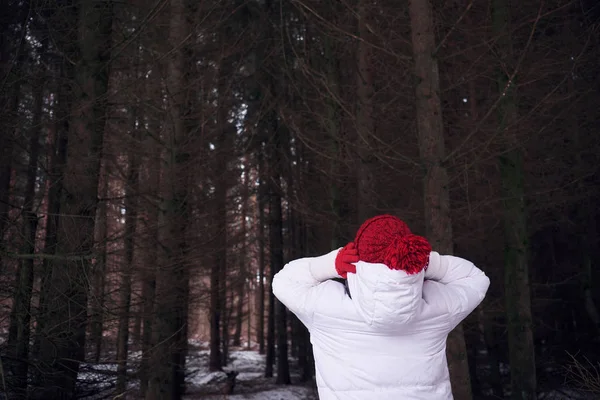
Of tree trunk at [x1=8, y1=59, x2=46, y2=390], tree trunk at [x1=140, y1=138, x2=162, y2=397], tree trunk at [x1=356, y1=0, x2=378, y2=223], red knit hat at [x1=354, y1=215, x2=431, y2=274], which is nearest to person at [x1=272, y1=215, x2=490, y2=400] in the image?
red knit hat at [x1=354, y1=215, x2=431, y2=274]

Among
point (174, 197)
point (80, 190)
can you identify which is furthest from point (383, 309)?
point (174, 197)

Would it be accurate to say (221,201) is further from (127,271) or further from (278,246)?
(127,271)

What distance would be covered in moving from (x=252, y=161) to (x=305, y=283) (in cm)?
1525

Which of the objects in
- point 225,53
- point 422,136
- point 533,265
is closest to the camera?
point 422,136

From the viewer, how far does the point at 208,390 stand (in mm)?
16047

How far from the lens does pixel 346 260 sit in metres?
2.32

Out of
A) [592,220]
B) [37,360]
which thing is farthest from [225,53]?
[592,220]

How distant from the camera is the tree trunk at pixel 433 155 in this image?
5.47 m

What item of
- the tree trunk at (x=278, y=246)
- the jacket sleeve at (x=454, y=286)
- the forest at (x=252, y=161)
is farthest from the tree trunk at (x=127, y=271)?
the tree trunk at (x=278, y=246)

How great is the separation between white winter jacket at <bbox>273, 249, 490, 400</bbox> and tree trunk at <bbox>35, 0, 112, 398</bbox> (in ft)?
10.7

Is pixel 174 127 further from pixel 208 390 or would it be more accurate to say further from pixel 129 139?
pixel 208 390

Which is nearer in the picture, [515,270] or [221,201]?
[515,270]

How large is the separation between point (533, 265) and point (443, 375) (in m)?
16.1

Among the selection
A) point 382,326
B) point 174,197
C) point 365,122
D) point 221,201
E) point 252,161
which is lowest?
point 382,326
